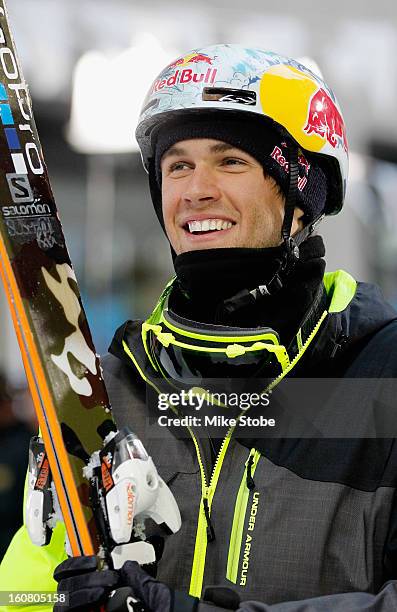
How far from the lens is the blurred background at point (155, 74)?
589 centimetres

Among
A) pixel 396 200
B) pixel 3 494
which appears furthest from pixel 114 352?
pixel 396 200

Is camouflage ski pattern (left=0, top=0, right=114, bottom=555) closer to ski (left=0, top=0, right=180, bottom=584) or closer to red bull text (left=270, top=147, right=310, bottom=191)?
ski (left=0, top=0, right=180, bottom=584)

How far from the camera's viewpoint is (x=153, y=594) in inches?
71.3

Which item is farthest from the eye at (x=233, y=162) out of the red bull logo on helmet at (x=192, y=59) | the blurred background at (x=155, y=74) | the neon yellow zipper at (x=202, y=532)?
the blurred background at (x=155, y=74)

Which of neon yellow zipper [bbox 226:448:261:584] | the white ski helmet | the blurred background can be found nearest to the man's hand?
neon yellow zipper [bbox 226:448:261:584]

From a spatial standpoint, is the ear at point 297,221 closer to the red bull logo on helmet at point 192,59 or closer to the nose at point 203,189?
the nose at point 203,189

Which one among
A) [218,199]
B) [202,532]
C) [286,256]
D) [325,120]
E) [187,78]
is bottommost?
[202,532]

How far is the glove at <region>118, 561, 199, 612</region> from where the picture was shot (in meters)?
1.80

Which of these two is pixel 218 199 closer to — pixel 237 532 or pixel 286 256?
pixel 286 256

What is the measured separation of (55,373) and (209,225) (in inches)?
23.3

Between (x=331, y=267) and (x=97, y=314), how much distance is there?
2010 millimetres

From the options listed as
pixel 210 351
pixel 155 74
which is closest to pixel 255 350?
pixel 210 351

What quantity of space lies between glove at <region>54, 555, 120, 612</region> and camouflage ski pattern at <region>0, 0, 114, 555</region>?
0.13ft

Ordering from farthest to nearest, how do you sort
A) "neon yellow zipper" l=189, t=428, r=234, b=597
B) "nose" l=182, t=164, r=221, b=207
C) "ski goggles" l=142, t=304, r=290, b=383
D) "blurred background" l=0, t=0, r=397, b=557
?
"blurred background" l=0, t=0, r=397, b=557, "nose" l=182, t=164, r=221, b=207, "ski goggles" l=142, t=304, r=290, b=383, "neon yellow zipper" l=189, t=428, r=234, b=597
